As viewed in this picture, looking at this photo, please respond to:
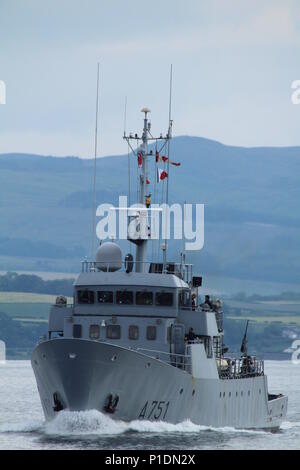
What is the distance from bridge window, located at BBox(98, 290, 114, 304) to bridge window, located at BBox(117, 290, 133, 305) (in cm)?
35

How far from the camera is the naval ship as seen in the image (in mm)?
60781

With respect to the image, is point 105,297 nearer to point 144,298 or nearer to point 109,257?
point 144,298

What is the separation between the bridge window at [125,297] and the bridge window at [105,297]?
0.35m

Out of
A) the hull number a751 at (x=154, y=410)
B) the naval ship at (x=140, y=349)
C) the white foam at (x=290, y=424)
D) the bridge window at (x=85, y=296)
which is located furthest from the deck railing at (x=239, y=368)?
the hull number a751 at (x=154, y=410)

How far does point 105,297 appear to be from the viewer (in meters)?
66.1

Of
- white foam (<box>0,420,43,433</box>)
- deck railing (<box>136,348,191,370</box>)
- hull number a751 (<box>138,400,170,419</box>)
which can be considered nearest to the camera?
hull number a751 (<box>138,400,170,419</box>)

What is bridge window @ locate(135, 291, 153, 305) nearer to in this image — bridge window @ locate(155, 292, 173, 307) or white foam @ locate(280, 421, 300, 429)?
bridge window @ locate(155, 292, 173, 307)

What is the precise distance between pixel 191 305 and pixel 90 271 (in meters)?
5.30

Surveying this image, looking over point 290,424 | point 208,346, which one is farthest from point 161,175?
point 290,424

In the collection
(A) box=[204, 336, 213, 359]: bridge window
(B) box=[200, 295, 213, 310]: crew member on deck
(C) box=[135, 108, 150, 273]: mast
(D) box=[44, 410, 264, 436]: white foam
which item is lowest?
(D) box=[44, 410, 264, 436]: white foam

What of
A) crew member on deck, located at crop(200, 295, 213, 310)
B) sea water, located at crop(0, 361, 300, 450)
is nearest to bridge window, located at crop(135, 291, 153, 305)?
crew member on deck, located at crop(200, 295, 213, 310)

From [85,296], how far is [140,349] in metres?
4.31
